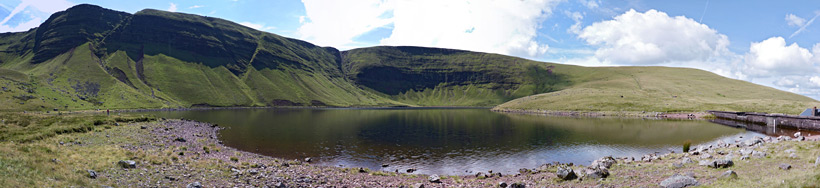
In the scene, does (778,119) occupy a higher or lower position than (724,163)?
higher

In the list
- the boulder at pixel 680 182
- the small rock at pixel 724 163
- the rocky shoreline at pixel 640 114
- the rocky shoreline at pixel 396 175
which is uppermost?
the rocky shoreline at pixel 640 114

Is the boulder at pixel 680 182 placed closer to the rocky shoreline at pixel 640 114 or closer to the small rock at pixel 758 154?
the small rock at pixel 758 154

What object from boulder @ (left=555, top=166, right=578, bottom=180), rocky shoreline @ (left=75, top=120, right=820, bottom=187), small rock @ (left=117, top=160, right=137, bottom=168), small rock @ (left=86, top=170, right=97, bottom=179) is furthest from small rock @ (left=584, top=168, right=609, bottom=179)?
small rock @ (left=117, top=160, right=137, bottom=168)

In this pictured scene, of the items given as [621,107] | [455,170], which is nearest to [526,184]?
[455,170]

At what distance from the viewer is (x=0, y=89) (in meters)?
132

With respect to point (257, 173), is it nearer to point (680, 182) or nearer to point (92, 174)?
point (92, 174)

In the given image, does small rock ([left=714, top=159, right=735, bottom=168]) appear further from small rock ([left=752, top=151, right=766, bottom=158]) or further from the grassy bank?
small rock ([left=752, top=151, right=766, bottom=158])

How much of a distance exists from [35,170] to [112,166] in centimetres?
596

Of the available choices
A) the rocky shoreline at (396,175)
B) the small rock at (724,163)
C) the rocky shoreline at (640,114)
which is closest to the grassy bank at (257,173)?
the rocky shoreline at (396,175)

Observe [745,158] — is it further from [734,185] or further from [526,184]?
[526,184]

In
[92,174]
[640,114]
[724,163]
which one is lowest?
[92,174]

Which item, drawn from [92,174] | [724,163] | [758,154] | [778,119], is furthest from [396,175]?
[778,119]

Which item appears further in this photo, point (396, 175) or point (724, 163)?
point (396, 175)

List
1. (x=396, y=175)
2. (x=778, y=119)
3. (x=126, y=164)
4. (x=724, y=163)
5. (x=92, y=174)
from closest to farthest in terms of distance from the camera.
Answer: (x=92, y=174) < (x=724, y=163) < (x=126, y=164) < (x=396, y=175) < (x=778, y=119)
